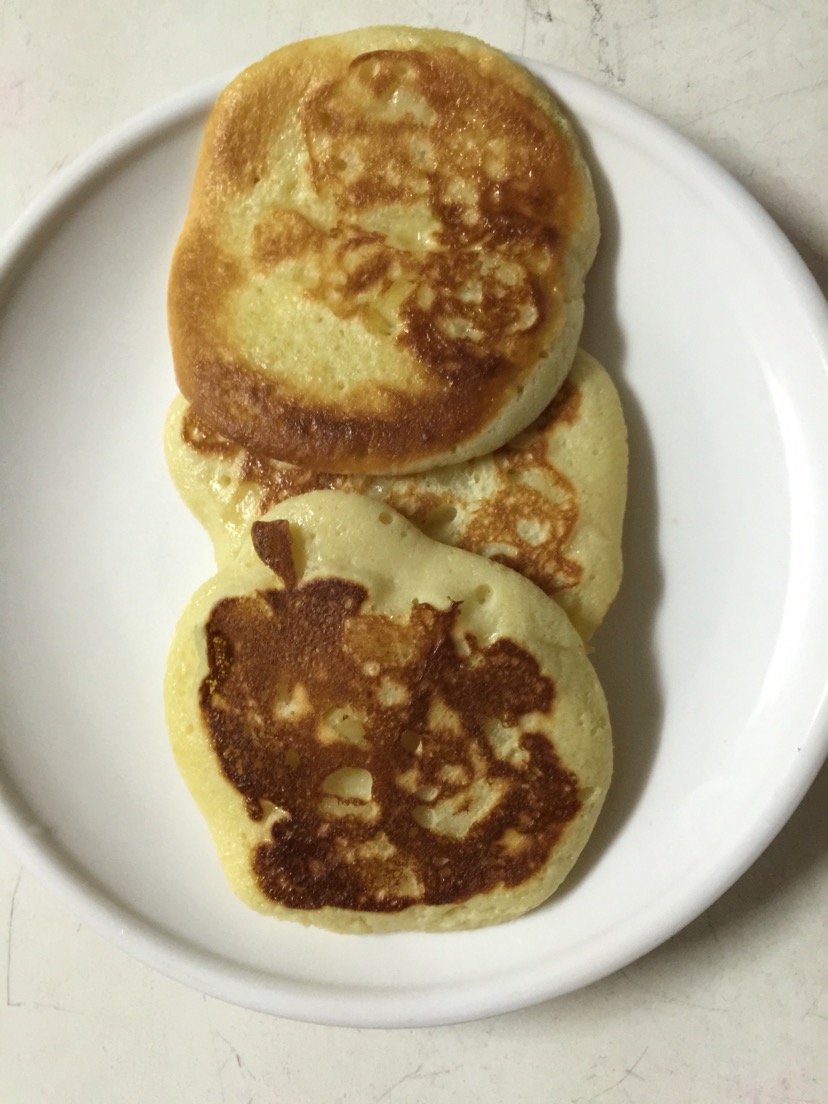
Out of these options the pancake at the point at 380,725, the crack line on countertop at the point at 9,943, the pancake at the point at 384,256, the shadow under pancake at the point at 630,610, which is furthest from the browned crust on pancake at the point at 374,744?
the crack line on countertop at the point at 9,943

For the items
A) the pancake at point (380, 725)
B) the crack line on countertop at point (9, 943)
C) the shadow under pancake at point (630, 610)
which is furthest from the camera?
the crack line on countertop at point (9, 943)

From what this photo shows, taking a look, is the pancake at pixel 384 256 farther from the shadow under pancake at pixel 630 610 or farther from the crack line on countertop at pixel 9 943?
the crack line on countertop at pixel 9 943

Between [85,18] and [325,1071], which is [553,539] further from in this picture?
[85,18]

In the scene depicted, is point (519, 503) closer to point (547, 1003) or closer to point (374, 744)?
point (374, 744)

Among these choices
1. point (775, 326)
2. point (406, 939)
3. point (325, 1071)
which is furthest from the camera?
point (325, 1071)

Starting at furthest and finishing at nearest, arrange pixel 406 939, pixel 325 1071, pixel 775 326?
1. pixel 325 1071
2. pixel 406 939
3. pixel 775 326

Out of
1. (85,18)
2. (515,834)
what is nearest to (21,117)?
(85,18)
